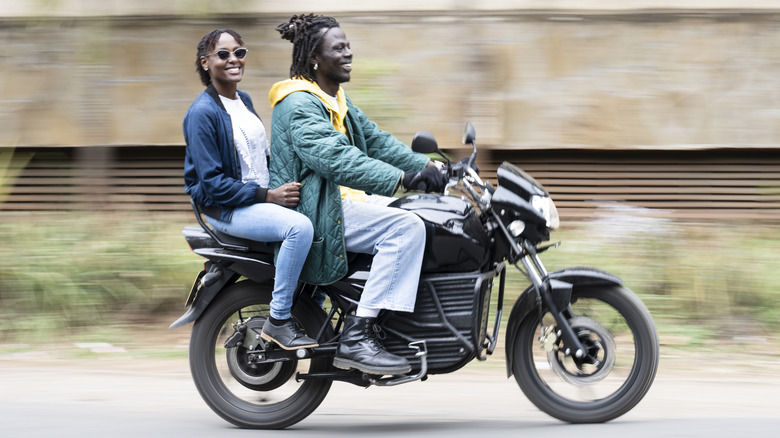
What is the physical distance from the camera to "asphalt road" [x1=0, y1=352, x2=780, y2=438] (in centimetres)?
466

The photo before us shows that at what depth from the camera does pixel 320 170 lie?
4383mm

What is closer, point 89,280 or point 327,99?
point 327,99

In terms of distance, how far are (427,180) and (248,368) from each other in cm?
136

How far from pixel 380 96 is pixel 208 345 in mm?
3734

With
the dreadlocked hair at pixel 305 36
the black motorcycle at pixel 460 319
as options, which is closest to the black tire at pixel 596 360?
the black motorcycle at pixel 460 319

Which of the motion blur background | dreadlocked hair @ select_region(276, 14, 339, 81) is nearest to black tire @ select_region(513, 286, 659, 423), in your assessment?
dreadlocked hair @ select_region(276, 14, 339, 81)

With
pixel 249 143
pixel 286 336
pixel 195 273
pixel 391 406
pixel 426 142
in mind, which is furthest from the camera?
pixel 195 273

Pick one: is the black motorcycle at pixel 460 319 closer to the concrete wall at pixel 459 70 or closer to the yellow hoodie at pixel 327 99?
the yellow hoodie at pixel 327 99

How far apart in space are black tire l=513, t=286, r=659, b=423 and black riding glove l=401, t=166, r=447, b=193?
814 millimetres

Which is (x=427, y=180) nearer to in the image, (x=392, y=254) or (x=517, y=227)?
(x=392, y=254)

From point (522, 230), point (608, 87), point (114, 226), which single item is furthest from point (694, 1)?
point (114, 226)

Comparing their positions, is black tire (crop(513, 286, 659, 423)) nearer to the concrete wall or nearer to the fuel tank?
the fuel tank

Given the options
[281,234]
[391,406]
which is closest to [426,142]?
[281,234]

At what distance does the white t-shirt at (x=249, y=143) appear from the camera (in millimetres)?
4656
